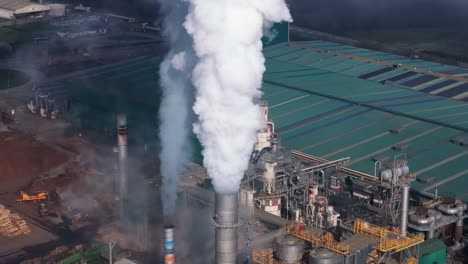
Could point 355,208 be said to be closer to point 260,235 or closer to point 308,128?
point 260,235

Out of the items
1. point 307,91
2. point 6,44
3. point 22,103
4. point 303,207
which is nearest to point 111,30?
point 6,44

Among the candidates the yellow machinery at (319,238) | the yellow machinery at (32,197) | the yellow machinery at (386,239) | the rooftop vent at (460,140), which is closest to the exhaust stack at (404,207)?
the yellow machinery at (386,239)

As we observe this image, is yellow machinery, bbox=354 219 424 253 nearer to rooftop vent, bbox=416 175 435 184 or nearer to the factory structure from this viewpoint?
the factory structure

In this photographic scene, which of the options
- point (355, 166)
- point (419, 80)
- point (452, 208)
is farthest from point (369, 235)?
point (419, 80)

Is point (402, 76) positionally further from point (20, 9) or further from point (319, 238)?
point (20, 9)

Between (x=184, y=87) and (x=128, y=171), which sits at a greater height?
(x=184, y=87)

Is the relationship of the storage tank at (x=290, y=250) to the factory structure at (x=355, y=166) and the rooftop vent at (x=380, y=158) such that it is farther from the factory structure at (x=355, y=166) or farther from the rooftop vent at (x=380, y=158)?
the rooftop vent at (x=380, y=158)
